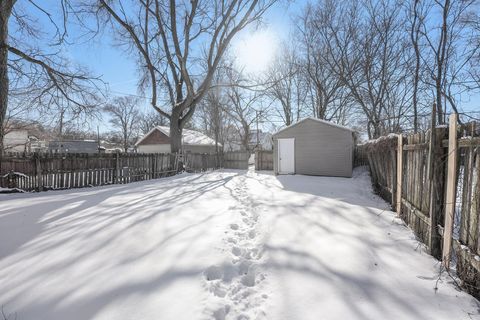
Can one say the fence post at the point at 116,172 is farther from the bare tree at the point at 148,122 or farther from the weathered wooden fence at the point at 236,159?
the bare tree at the point at 148,122

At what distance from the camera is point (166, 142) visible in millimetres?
26906

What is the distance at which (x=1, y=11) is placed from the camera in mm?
7973

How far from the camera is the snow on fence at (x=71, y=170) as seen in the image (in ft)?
24.6

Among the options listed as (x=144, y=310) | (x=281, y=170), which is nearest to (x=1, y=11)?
(x=144, y=310)

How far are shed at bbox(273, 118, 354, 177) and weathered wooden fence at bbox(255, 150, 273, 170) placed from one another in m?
4.12

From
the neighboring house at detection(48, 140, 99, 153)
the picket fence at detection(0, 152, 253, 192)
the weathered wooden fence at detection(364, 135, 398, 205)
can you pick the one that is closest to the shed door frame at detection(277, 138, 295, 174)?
the weathered wooden fence at detection(364, 135, 398, 205)

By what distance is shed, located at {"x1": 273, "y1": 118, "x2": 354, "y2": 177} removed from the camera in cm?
1240

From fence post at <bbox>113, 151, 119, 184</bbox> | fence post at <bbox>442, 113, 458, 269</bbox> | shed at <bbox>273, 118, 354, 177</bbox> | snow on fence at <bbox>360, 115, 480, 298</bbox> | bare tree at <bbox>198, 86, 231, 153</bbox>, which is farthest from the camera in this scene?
bare tree at <bbox>198, 86, 231, 153</bbox>

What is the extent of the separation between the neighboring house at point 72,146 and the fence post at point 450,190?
31071 mm

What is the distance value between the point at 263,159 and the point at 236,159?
9.63 ft

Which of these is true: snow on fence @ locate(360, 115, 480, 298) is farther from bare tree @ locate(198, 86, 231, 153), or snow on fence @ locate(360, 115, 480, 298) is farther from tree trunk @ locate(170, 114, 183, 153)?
bare tree @ locate(198, 86, 231, 153)

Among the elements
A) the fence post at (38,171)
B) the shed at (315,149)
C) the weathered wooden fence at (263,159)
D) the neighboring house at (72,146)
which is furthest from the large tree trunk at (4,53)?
the neighboring house at (72,146)

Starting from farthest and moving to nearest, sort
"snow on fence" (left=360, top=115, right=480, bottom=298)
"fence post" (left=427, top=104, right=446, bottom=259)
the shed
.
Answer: the shed, "fence post" (left=427, top=104, right=446, bottom=259), "snow on fence" (left=360, top=115, right=480, bottom=298)

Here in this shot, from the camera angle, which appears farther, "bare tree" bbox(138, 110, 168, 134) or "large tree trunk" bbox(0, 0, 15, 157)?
"bare tree" bbox(138, 110, 168, 134)
